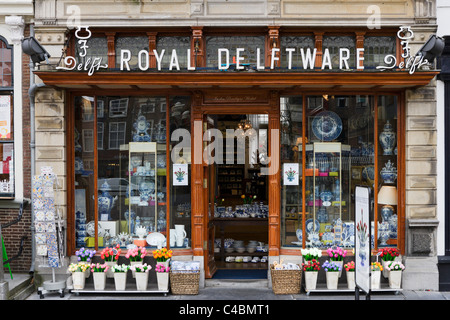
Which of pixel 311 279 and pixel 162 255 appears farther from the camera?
pixel 162 255

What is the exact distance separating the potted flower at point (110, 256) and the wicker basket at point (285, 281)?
309 centimetres

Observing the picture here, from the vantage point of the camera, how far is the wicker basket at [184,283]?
8891 mm

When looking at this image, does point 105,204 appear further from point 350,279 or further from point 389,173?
point 389,173

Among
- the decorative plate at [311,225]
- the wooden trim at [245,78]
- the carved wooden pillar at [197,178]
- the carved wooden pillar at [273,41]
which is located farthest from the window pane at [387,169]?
the carved wooden pillar at [197,178]

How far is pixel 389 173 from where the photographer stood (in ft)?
31.4

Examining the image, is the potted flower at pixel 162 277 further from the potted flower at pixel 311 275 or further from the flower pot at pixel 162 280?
the potted flower at pixel 311 275

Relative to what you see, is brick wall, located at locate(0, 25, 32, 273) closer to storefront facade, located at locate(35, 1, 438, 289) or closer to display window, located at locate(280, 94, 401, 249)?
storefront facade, located at locate(35, 1, 438, 289)

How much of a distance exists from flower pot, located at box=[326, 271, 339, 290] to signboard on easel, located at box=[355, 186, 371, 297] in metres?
2.76

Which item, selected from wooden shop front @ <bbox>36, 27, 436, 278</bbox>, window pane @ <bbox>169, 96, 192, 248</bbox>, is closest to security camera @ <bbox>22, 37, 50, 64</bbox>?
wooden shop front @ <bbox>36, 27, 436, 278</bbox>

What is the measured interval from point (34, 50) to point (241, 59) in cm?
392

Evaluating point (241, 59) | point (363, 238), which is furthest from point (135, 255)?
point (363, 238)

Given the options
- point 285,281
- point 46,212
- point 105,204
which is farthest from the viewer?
point 105,204

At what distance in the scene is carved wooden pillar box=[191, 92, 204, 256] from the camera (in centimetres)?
947
